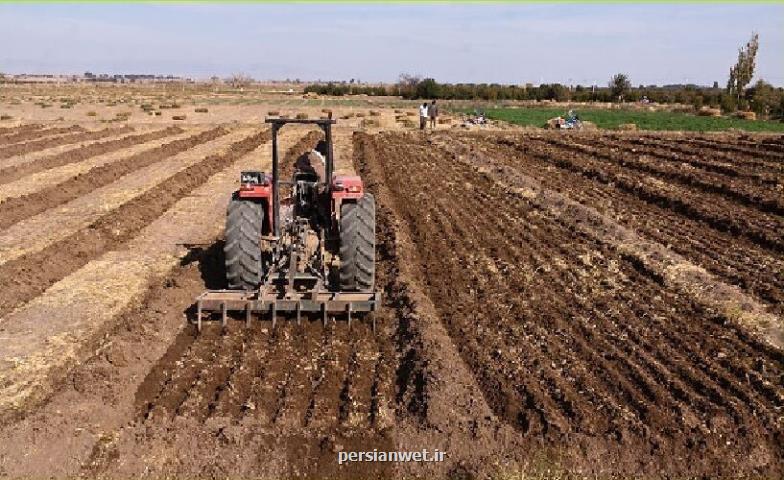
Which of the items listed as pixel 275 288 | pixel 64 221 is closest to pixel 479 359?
pixel 275 288

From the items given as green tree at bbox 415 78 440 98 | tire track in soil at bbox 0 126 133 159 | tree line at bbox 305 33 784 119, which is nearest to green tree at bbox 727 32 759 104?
tree line at bbox 305 33 784 119

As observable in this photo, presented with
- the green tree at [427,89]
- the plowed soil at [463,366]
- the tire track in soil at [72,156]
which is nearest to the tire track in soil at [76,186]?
the plowed soil at [463,366]

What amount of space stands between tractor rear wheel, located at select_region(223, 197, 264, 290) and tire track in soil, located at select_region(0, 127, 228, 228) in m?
6.25

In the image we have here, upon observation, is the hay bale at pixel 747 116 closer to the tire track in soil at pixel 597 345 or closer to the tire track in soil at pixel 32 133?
the tire track in soil at pixel 32 133

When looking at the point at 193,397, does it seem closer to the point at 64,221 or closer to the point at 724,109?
the point at 64,221

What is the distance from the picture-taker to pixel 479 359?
6.27 m

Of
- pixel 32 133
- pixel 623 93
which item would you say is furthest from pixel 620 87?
pixel 32 133

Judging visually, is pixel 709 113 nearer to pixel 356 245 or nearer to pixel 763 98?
pixel 763 98

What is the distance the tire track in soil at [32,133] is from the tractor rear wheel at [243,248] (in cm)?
1831

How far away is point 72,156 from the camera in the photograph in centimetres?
1927

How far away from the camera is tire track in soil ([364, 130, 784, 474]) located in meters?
5.13

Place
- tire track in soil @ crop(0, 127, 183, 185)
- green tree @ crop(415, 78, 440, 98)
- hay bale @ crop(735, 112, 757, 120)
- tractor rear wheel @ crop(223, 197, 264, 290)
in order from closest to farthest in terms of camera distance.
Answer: tractor rear wheel @ crop(223, 197, 264, 290)
tire track in soil @ crop(0, 127, 183, 185)
hay bale @ crop(735, 112, 757, 120)
green tree @ crop(415, 78, 440, 98)

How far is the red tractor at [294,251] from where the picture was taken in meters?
6.80

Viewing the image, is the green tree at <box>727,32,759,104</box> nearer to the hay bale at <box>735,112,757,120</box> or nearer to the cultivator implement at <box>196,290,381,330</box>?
the hay bale at <box>735,112,757,120</box>
